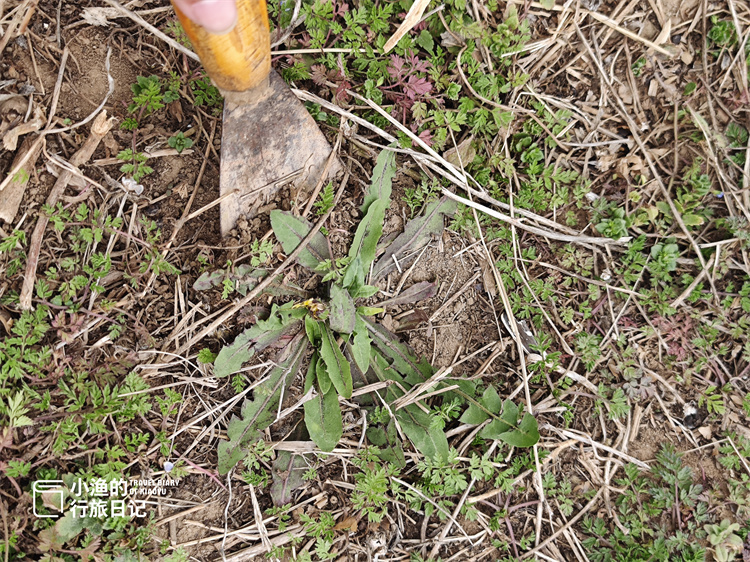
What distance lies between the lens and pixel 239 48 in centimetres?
188

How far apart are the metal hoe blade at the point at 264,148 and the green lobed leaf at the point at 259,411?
2.22 feet

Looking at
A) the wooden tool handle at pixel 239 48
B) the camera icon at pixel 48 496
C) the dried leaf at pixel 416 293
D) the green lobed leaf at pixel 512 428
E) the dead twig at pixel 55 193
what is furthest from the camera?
the dried leaf at pixel 416 293

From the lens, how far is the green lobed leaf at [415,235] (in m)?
2.59

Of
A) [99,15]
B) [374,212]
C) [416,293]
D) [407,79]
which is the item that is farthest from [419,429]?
[99,15]

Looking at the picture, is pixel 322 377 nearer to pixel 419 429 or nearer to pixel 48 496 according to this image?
pixel 419 429

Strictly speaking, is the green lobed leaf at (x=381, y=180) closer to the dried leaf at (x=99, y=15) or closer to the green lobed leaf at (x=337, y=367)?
the green lobed leaf at (x=337, y=367)

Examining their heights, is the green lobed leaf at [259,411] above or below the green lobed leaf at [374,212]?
below

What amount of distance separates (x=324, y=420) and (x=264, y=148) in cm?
131

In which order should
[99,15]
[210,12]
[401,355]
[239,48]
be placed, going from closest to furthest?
[210,12], [239,48], [99,15], [401,355]

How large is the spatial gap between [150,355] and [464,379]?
149cm

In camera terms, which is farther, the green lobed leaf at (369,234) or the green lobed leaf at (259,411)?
the green lobed leaf at (369,234)

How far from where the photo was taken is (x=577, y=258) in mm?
2785

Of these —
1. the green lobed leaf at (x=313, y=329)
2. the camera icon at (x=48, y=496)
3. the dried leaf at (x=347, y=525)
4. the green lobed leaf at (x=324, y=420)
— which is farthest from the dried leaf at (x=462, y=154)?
the camera icon at (x=48, y=496)

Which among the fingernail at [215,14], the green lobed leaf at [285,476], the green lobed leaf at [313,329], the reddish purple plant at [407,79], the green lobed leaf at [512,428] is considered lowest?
the green lobed leaf at [512,428]
